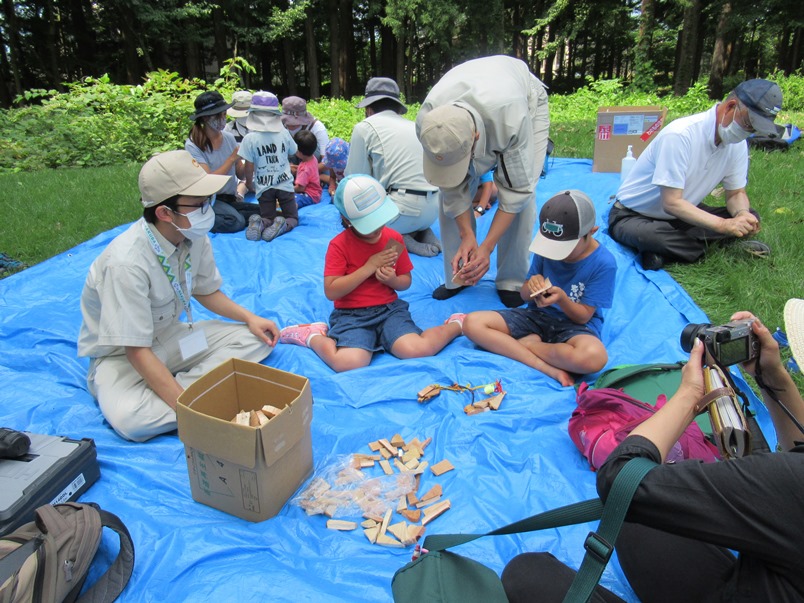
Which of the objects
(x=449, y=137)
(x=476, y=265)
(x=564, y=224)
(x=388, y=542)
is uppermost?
(x=449, y=137)

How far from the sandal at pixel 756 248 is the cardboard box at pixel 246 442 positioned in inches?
137

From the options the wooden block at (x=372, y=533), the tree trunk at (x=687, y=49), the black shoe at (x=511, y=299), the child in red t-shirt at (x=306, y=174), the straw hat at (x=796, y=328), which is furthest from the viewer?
the tree trunk at (x=687, y=49)

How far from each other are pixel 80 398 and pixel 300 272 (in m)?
1.95

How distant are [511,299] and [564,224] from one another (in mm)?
1118

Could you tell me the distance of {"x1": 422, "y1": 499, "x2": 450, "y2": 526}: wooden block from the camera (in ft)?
6.46

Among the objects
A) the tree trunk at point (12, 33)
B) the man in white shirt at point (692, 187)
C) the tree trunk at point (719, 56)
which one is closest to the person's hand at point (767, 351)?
the man in white shirt at point (692, 187)

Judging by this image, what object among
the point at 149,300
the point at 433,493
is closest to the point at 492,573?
the point at 433,493

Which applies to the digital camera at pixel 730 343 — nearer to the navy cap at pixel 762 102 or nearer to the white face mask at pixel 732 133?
the navy cap at pixel 762 102

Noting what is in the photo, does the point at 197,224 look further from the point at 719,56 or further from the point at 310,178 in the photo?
the point at 719,56

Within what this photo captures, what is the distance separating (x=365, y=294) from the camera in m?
3.24

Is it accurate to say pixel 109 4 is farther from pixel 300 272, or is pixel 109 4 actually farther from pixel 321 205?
pixel 300 272

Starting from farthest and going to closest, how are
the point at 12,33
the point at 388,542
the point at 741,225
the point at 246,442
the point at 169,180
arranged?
the point at 12,33, the point at 741,225, the point at 169,180, the point at 388,542, the point at 246,442

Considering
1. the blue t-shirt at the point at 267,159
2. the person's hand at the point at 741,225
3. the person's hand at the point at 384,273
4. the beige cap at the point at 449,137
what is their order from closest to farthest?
the beige cap at the point at 449,137
the person's hand at the point at 384,273
the person's hand at the point at 741,225
the blue t-shirt at the point at 267,159

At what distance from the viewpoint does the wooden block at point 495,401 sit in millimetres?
2598
